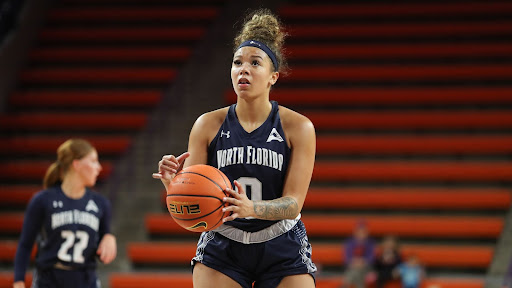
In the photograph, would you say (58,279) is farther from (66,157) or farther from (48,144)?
(48,144)

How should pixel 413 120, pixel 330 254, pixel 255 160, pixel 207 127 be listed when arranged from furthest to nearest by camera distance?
pixel 413 120 < pixel 330 254 < pixel 207 127 < pixel 255 160

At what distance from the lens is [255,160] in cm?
311

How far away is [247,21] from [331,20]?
397 inches

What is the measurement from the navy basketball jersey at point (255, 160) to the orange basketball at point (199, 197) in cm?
24

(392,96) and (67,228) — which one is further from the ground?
(392,96)

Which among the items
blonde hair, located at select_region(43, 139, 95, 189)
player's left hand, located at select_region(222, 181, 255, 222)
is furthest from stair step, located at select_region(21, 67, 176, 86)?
player's left hand, located at select_region(222, 181, 255, 222)

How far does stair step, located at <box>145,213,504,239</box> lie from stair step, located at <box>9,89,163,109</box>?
384cm

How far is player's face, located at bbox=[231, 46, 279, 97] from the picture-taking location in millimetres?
3133

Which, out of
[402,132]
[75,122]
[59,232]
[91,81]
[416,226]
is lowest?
[59,232]

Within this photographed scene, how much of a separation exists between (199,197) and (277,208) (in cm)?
36

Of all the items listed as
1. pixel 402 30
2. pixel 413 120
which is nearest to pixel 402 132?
pixel 413 120

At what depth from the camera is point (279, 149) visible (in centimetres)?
316

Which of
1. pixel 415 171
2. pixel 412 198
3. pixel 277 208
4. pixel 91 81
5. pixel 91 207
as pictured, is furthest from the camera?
pixel 91 81

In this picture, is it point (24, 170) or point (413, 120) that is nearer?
point (413, 120)
